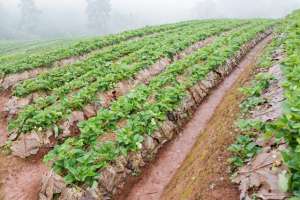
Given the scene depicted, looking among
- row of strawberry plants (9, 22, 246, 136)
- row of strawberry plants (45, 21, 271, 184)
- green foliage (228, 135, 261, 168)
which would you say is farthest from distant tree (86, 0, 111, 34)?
green foliage (228, 135, 261, 168)

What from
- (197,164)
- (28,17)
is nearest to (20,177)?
(197,164)

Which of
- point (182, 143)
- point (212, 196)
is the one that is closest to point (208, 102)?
point (182, 143)

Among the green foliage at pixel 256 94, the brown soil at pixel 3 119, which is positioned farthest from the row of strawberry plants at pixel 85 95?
the green foliage at pixel 256 94

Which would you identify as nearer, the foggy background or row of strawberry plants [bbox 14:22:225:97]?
row of strawberry plants [bbox 14:22:225:97]

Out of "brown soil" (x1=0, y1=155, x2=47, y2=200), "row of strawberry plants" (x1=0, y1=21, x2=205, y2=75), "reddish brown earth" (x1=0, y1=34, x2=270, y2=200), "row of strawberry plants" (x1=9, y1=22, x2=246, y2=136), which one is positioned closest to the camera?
"reddish brown earth" (x1=0, y1=34, x2=270, y2=200)

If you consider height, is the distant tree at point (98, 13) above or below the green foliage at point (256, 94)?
below

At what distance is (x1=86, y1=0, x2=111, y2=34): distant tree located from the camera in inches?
4926

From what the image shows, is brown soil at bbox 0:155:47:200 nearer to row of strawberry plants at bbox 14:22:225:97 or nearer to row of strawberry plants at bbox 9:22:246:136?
row of strawberry plants at bbox 9:22:246:136

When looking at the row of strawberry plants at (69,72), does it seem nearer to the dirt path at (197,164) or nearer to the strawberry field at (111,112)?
the strawberry field at (111,112)

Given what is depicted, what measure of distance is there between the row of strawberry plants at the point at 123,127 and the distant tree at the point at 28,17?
403ft

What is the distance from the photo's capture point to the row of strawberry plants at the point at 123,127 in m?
11.0

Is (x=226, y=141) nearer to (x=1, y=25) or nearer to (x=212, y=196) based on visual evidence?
(x=212, y=196)

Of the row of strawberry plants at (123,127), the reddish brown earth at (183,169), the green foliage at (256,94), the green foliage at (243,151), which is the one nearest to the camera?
the green foliage at (243,151)

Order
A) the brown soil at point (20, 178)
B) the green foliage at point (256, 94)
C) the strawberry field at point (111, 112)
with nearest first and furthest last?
1. the strawberry field at point (111, 112)
2. the brown soil at point (20, 178)
3. the green foliage at point (256, 94)
